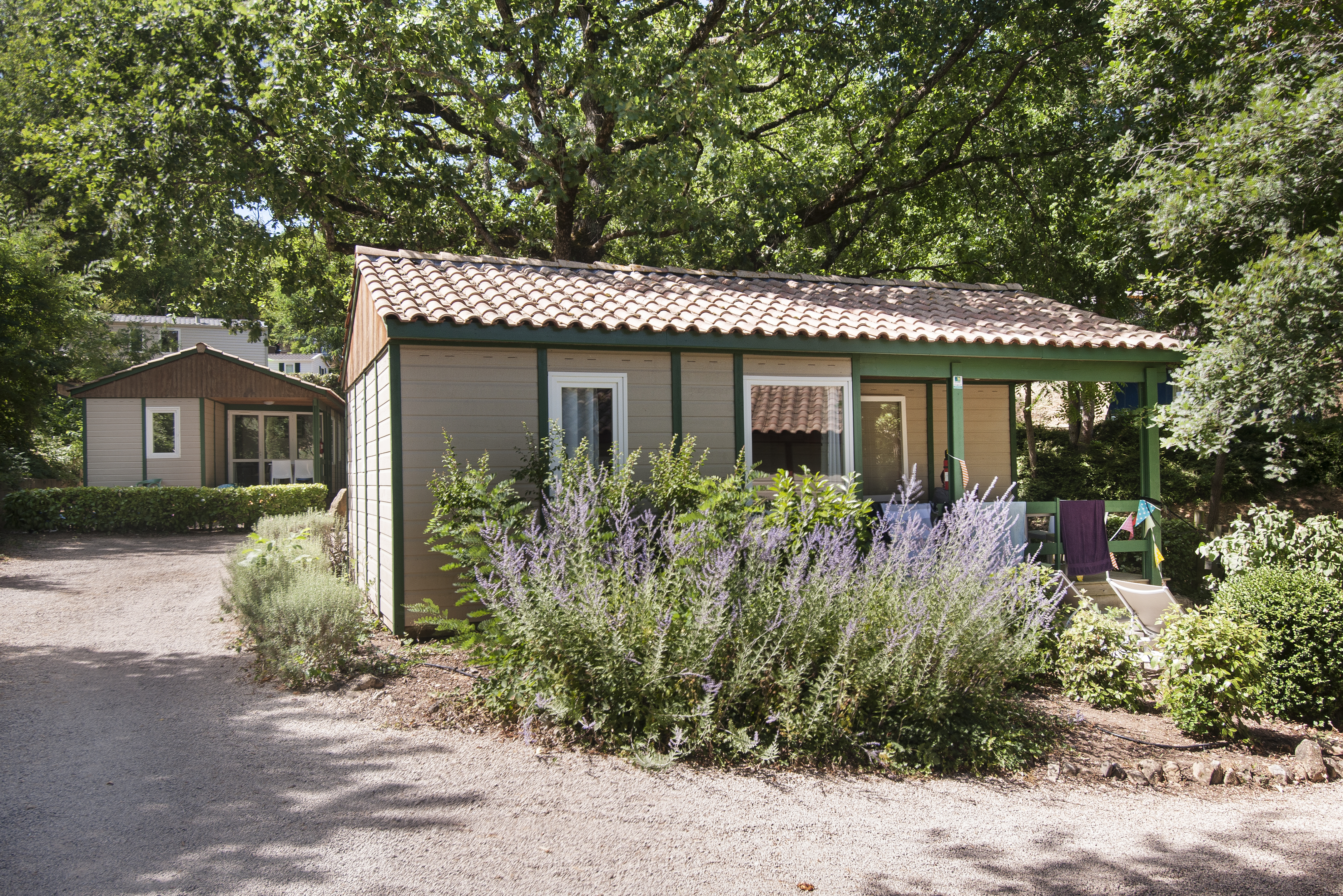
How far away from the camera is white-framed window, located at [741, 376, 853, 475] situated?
337 inches

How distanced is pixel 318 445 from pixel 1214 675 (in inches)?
768

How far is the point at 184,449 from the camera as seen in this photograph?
19.0 meters

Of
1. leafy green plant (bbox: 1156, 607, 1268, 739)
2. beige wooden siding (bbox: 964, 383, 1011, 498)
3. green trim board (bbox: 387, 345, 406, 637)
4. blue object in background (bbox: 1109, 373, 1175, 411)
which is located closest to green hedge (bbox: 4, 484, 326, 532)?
green trim board (bbox: 387, 345, 406, 637)

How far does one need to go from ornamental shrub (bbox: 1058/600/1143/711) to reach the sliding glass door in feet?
61.6

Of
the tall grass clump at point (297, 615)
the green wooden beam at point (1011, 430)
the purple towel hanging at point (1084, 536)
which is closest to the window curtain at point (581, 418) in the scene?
the tall grass clump at point (297, 615)

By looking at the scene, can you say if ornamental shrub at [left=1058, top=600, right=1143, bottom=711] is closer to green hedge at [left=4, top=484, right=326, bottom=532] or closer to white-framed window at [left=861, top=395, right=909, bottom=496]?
white-framed window at [left=861, top=395, right=909, bottom=496]

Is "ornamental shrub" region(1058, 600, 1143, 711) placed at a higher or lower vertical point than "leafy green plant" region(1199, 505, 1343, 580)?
lower

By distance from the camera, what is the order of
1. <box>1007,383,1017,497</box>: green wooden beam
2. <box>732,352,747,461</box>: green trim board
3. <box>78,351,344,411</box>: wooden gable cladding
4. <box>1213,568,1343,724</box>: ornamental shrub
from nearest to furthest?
<box>1213,568,1343,724</box>: ornamental shrub → <box>732,352,747,461</box>: green trim board → <box>1007,383,1017,497</box>: green wooden beam → <box>78,351,344,411</box>: wooden gable cladding

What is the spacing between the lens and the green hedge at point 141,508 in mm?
15531

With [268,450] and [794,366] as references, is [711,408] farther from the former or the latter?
[268,450]

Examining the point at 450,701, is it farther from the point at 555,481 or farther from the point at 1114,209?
the point at 1114,209

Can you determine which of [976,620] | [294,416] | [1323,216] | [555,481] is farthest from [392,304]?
[294,416]

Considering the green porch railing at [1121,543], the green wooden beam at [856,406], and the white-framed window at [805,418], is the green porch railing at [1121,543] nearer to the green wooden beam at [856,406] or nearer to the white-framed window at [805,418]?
the green wooden beam at [856,406]

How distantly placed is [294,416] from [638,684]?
19.1 meters
